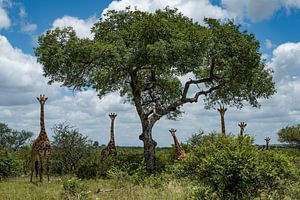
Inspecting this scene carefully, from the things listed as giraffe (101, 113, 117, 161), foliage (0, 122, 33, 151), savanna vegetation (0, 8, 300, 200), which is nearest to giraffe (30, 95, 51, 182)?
savanna vegetation (0, 8, 300, 200)

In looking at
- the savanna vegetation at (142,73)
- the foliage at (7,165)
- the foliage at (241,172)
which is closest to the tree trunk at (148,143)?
the savanna vegetation at (142,73)

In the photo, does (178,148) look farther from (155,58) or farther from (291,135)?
(291,135)

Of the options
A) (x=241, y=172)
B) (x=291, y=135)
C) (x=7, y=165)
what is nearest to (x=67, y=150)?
(x=7, y=165)

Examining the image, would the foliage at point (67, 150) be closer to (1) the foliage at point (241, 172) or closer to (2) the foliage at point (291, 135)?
(1) the foliage at point (241, 172)

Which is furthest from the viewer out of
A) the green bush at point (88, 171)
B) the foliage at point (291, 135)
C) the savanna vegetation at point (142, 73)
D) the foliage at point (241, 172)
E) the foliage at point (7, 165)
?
the foliage at point (291, 135)

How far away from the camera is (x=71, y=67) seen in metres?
Result: 25.4

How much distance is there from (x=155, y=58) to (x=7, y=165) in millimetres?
14068

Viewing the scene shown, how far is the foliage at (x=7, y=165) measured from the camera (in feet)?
103

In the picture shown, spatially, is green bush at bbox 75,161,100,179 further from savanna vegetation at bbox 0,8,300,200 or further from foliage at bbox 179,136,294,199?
foliage at bbox 179,136,294,199

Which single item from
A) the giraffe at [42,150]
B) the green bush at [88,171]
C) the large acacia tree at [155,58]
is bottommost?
the green bush at [88,171]

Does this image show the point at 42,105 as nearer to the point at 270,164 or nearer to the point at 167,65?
the point at 167,65

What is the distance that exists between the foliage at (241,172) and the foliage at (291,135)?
2359 inches

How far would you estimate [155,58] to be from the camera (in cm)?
2375

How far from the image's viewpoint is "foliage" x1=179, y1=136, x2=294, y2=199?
36.1 ft
